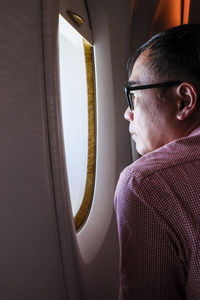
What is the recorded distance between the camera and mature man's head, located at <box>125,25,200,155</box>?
1.07m

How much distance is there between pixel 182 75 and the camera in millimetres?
1077

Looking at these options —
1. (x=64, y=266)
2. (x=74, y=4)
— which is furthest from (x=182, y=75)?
(x=64, y=266)

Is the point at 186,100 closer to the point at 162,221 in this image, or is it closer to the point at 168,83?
the point at 168,83

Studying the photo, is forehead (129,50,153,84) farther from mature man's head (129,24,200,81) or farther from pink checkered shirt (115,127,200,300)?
pink checkered shirt (115,127,200,300)

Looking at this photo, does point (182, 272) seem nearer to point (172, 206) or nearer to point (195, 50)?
point (172, 206)

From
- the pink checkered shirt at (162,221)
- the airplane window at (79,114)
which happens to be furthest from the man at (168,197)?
the airplane window at (79,114)

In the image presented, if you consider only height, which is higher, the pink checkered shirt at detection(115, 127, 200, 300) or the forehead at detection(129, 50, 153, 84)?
the forehead at detection(129, 50, 153, 84)

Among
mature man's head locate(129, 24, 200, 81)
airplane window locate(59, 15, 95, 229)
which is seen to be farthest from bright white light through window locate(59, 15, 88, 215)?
mature man's head locate(129, 24, 200, 81)

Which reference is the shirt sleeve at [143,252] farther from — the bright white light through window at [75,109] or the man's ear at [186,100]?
the bright white light through window at [75,109]

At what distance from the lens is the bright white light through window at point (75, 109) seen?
1860 millimetres

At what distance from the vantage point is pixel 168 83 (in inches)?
43.3

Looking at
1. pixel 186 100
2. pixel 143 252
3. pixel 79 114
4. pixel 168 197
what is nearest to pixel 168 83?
pixel 186 100

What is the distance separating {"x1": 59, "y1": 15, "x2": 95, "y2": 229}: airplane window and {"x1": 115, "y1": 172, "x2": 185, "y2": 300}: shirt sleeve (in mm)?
904

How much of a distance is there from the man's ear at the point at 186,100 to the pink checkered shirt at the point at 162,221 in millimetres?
192
